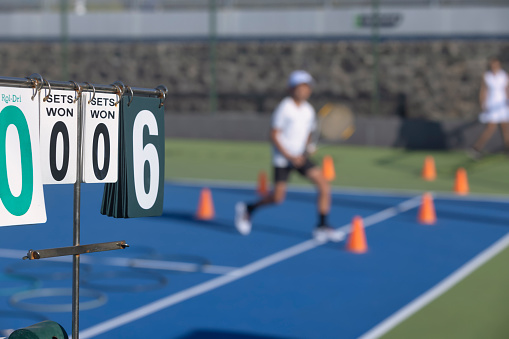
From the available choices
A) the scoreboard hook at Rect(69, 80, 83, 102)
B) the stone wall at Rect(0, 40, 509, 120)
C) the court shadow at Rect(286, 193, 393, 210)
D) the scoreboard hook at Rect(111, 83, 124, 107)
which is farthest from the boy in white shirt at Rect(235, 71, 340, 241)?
the stone wall at Rect(0, 40, 509, 120)

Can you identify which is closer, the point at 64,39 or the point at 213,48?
the point at 213,48

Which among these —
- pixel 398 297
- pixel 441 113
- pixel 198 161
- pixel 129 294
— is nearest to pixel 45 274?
pixel 129 294

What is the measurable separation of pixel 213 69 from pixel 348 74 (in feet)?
12.4

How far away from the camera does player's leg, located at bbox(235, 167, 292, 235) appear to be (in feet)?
36.0

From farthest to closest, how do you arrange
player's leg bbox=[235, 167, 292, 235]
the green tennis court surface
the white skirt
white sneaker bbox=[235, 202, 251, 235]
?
the white skirt
white sneaker bbox=[235, 202, 251, 235]
player's leg bbox=[235, 167, 292, 235]
the green tennis court surface

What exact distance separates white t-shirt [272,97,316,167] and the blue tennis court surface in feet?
3.61

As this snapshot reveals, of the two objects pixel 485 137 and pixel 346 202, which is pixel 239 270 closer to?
pixel 346 202

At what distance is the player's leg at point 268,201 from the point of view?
10977 millimetres

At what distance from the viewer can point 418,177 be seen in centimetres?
1755

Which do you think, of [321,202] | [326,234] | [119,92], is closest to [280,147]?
[321,202]

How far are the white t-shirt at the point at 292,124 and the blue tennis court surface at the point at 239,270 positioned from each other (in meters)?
1.10

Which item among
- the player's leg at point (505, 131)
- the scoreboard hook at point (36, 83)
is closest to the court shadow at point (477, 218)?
the player's leg at point (505, 131)

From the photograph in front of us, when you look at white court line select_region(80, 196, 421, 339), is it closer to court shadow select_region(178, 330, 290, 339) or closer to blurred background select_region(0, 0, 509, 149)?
court shadow select_region(178, 330, 290, 339)

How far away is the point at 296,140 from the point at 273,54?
16562mm
